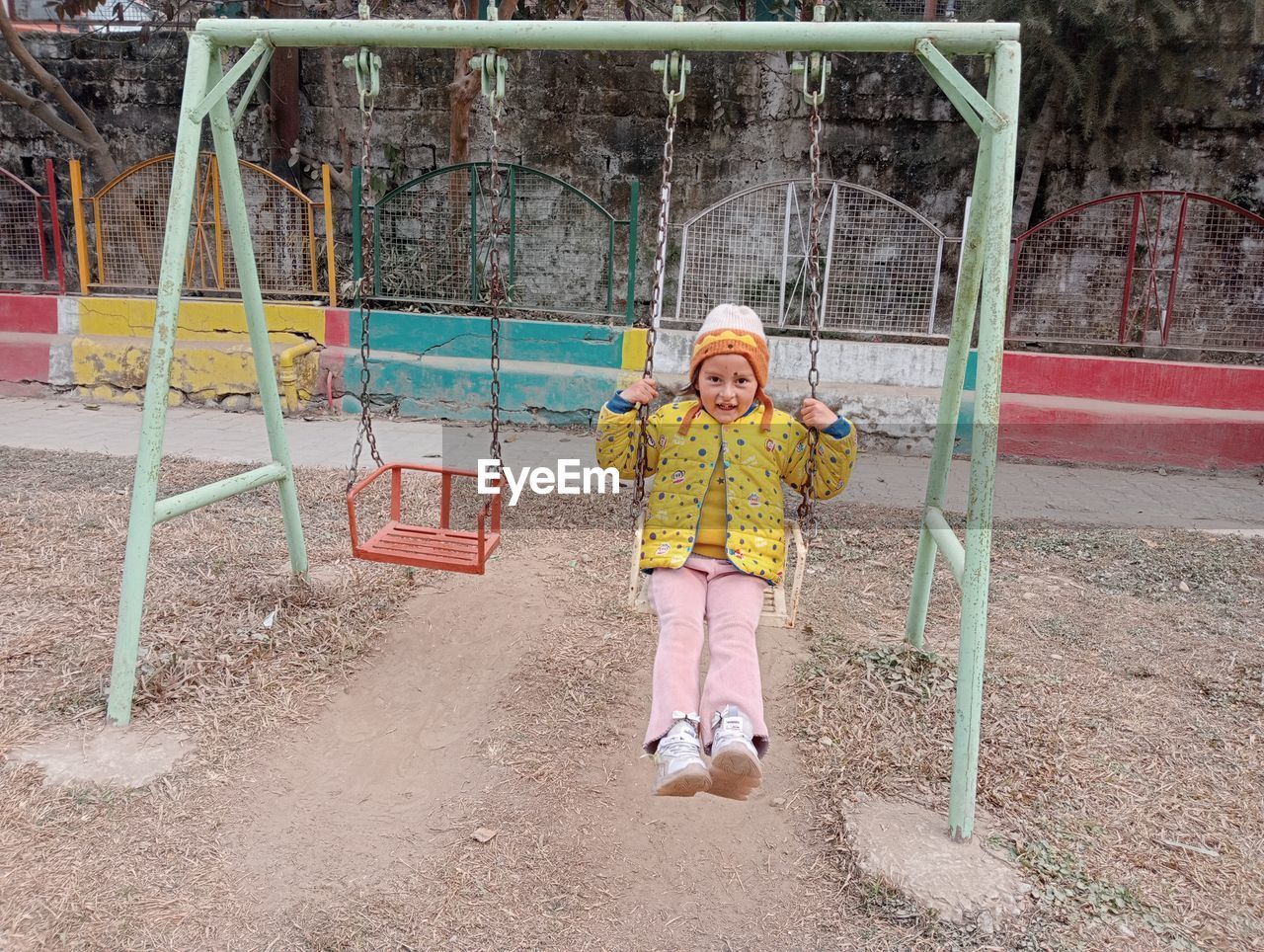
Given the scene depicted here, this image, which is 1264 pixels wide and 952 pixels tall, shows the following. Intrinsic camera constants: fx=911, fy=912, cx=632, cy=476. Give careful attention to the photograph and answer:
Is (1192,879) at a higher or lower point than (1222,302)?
lower

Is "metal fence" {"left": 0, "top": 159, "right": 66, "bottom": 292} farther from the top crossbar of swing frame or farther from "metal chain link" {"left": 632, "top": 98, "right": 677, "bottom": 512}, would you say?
"metal chain link" {"left": 632, "top": 98, "right": 677, "bottom": 512}

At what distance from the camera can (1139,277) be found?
8438 mm

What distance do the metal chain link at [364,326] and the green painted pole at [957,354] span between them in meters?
1.86

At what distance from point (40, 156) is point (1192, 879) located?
12087 mm

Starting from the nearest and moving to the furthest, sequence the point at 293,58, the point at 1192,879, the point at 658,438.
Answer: the point at 1192,879 < the point at 658,438 < the point at 293,58

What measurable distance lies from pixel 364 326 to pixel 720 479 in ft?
4.97

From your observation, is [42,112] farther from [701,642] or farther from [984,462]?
[984,462]

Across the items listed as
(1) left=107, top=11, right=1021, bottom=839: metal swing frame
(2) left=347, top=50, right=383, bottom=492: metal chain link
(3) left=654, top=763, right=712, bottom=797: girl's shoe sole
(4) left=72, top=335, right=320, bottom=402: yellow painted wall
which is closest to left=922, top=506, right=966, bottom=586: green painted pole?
(1) left=107, top=11, right=1021, bottom=839: metal swing frame

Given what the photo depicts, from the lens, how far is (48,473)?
5.31m

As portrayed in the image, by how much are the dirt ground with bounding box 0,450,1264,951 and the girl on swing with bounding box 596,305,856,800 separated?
484 millimetres

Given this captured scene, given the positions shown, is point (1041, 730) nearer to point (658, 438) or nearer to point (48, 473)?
point (658, 438)

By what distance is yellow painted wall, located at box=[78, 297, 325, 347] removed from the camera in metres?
7.35

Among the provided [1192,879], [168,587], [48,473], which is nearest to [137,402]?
[48,473]

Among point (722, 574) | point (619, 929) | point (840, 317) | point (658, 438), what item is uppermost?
point (840, 317)
